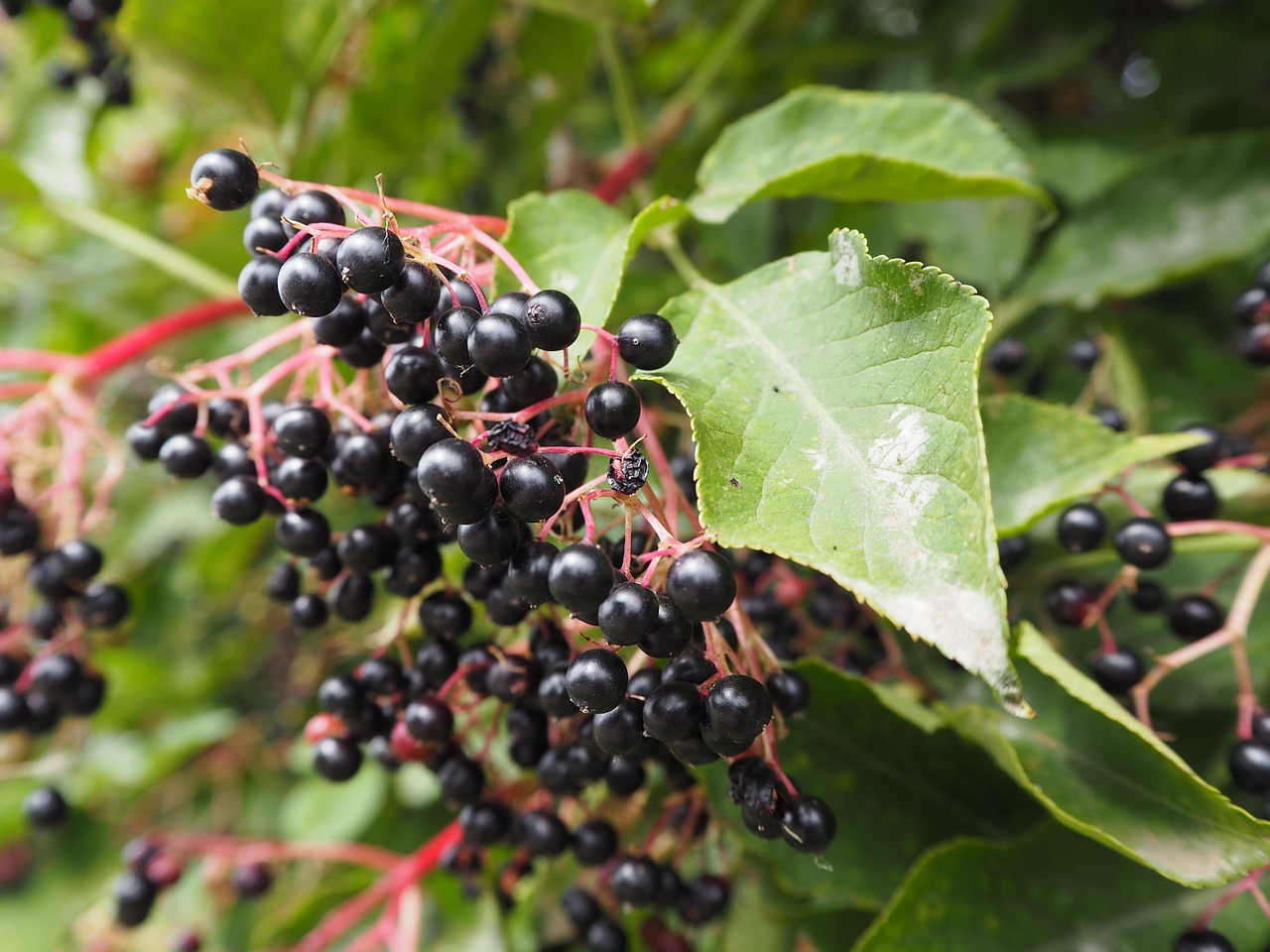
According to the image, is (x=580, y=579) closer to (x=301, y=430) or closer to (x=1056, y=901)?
(x=301, y=430)

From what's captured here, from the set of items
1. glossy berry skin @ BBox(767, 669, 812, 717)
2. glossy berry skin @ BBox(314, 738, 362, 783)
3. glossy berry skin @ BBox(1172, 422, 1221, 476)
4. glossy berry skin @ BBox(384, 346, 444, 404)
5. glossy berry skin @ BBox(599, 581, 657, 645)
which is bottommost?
glossy berry skin @ BBox(314, 738, 362, 783)

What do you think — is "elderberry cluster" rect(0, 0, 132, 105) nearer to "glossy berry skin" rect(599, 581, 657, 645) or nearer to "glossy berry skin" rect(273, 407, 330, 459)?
"glossy berry skin" rect(273, 407, 330, 459)

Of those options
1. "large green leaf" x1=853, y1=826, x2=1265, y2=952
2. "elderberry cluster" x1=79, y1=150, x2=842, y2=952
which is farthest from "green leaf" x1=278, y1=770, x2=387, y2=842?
"large green leaf" x1=853, y1=826, x2=1265, y2=952

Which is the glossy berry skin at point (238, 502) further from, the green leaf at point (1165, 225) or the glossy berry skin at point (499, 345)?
the green leaf at point (1165, 225)

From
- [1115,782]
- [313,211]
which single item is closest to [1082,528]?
[1115,782]

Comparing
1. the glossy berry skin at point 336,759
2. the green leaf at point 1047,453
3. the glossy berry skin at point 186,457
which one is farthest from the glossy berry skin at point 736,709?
the glossy berry skin at point 186,457
